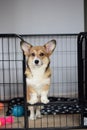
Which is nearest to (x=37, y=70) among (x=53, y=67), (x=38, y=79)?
(x=38, y=79)

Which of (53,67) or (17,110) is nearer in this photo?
(17,110)

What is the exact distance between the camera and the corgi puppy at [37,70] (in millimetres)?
2357

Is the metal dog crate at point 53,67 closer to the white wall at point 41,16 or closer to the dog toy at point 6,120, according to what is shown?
the white wall at point 41,16

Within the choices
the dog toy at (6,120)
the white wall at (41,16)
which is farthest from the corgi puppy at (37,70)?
the white wall at (41,16)

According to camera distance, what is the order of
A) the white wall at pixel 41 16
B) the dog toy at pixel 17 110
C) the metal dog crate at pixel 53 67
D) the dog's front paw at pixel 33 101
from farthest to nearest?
the white wall at pixel 41 16, the metal dog crate at pixel 53 67, the dog toy at pixel 17 110, the dog's front paw at pixel 33 101

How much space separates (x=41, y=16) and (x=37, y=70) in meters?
1.20

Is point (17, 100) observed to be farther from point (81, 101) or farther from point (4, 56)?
point (81, 101)

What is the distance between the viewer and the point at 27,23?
3412 millimetres

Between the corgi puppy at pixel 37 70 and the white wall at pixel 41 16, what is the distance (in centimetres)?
107

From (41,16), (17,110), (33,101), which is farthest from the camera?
(41,16)

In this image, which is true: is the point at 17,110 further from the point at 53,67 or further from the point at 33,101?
the point at 53,67

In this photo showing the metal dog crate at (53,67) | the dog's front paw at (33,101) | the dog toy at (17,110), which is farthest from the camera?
the metal dog crate at (53,67)

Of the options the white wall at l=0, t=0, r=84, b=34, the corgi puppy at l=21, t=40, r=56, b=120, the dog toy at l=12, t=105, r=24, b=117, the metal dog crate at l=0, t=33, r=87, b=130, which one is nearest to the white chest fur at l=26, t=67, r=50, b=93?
the corgi puppy at l=21, t=40, r=56, b=120

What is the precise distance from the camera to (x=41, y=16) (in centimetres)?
341
